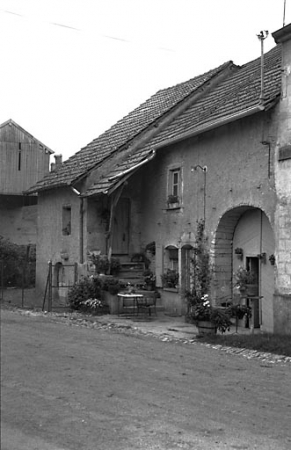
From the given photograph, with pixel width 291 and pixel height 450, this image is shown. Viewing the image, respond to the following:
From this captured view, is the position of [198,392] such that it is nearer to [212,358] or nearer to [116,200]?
[212,358]

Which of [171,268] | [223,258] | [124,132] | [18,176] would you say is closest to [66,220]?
[124,132]

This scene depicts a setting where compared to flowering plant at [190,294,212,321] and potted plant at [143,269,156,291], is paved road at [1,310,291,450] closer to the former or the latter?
flowering plant at [190,294,212,321]

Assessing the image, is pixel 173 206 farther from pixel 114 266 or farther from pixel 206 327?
pixel 206 327

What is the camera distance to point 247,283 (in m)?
14.3

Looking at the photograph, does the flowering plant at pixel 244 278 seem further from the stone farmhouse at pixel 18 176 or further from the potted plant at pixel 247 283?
the stone farmhouse at pixel 18 176

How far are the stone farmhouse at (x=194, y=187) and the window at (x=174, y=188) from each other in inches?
1.3

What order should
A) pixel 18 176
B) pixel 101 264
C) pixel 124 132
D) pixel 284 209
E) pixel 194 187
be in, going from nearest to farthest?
pixel 284 209, pixel 194 187, pixel 101 264, pixel 124 132, pixel 18 176

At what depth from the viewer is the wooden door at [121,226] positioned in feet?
65.0

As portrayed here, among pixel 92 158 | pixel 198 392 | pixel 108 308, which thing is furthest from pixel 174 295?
pixel 198 392

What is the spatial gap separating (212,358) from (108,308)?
774 cm

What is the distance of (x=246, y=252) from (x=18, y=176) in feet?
69.4

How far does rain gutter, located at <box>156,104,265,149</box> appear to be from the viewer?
43.7 feet

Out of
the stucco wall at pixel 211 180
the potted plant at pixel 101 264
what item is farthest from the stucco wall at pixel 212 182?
the potted plant at pixel 101 264

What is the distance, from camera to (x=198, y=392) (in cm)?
560
